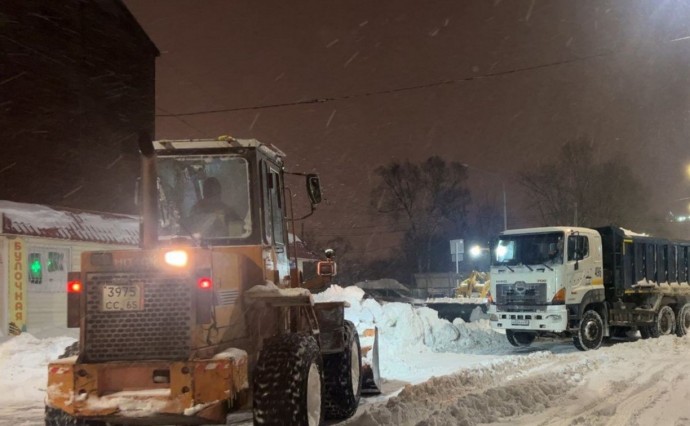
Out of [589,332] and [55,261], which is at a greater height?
[55,261]

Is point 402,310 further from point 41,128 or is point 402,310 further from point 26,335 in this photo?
point 41,128

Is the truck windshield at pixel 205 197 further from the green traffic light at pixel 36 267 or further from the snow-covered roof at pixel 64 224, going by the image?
the green traffic light at pixel 36 267

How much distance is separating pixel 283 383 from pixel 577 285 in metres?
11.3

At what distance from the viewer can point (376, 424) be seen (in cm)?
709

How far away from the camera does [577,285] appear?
15.6 m

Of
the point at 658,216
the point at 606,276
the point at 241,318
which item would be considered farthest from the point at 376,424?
the point at 658,216

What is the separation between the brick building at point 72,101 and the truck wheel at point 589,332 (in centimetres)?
1706

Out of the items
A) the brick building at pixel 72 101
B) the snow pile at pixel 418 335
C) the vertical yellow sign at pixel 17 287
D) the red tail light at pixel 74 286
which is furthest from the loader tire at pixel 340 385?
the brick building at pixel 72 101

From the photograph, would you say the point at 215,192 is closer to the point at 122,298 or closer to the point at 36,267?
the point at 122,298

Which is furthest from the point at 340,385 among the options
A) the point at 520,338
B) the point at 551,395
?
the point at 520,338

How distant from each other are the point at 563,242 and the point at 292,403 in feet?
36.2

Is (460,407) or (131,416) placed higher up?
(131,416)

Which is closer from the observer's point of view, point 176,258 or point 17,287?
point 176,258

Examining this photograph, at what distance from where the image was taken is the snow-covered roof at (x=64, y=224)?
55.8 feet
